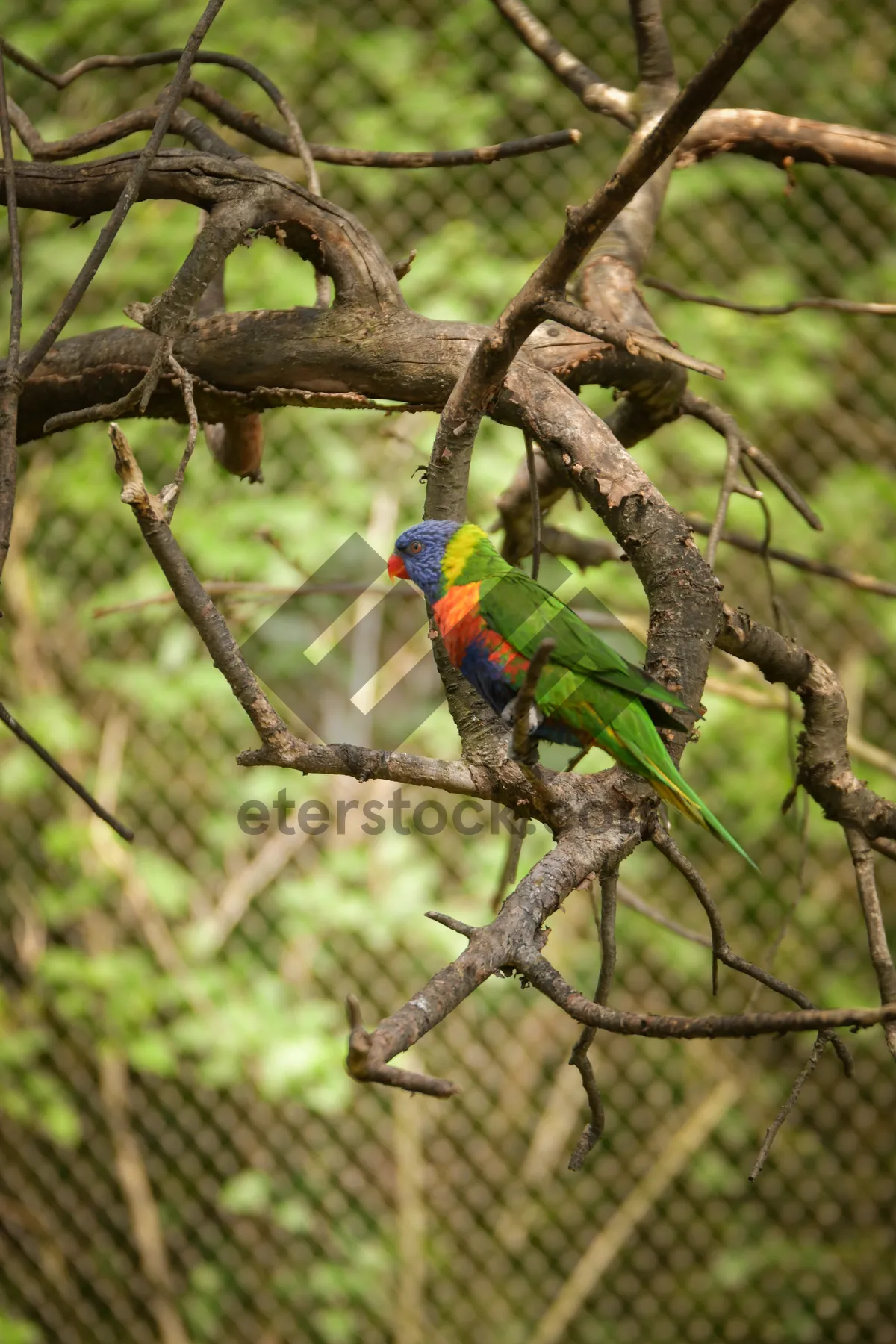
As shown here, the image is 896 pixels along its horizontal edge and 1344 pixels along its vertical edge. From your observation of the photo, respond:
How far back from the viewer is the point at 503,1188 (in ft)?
10.1

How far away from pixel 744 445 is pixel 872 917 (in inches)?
26.7

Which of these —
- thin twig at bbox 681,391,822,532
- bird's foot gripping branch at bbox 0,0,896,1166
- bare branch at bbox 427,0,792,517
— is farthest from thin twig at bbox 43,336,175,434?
thin twig at bbox 681,391,822,532

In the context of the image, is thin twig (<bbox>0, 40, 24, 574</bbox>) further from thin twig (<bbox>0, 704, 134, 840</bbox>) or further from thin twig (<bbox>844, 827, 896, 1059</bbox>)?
thin twig (<bbox>844, 827, 896, 1059</bbox>)

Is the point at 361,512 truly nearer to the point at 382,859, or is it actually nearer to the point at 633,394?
the point at 382,859

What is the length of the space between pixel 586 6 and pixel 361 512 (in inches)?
65.4

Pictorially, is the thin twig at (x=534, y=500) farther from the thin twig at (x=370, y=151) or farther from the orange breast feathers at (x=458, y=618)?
the thin twig at (x=370, y=151)

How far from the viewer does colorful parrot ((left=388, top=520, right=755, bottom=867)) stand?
1.01m

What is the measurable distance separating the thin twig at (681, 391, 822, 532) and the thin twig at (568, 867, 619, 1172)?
70 cm

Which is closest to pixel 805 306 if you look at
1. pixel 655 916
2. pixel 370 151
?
pixel 370 151

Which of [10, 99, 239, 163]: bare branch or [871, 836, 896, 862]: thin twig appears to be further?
[10, 99, 239, 163]: bare branch

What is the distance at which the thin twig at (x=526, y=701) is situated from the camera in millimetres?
706

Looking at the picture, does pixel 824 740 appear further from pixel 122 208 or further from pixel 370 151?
pixel 370 151

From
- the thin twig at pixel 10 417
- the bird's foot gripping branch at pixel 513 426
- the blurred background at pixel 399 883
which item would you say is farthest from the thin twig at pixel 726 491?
the blurred background at pixel 399 883

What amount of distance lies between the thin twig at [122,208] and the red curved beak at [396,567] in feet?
1.78
